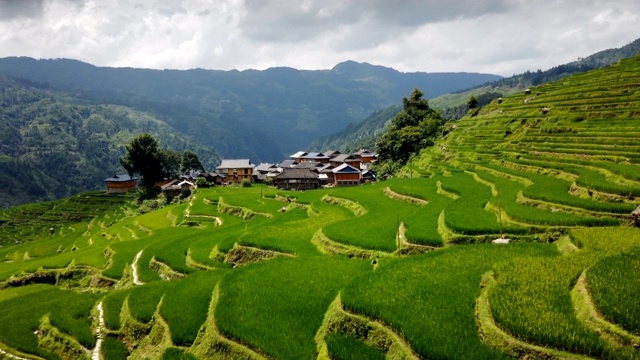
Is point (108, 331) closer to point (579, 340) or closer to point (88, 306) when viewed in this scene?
point (88, 306)

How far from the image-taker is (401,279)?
528 inches

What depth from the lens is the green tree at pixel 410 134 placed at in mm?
71438

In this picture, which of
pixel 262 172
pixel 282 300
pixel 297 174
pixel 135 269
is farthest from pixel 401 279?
pixel 262 172

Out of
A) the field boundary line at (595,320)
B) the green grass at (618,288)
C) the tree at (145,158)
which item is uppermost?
the tree at (145,158)

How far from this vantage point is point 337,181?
2975 inches

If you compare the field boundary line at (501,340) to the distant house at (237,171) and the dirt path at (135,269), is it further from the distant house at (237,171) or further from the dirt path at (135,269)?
the distant house at (237,171)

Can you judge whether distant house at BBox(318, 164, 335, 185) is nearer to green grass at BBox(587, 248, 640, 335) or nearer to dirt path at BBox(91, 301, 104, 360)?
dirt path at BBox(91, 301, 104, 360)

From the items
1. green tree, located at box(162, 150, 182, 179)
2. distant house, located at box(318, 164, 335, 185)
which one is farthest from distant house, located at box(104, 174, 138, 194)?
distant house, located at box(318, 164, 335, 185)

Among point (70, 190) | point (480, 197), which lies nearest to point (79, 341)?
point (480, 197)

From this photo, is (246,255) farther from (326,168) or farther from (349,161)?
(349,161)

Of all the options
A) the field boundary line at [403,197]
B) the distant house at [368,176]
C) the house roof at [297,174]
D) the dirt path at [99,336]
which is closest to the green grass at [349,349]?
the dirt path at [99,336]

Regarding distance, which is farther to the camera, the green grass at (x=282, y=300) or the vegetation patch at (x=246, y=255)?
the vegetation patch at (x=246, y=255)

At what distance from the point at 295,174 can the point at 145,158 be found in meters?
33.3

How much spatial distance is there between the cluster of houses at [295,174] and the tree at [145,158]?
3.86m
